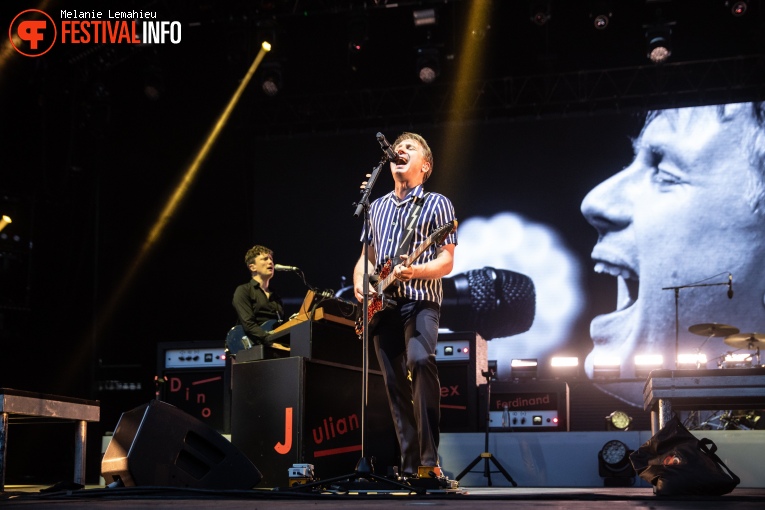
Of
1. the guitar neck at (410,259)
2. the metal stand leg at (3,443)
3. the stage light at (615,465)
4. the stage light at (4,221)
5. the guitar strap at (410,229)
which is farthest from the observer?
the stage light at (4,221)

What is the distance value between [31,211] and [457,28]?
4.81 meters

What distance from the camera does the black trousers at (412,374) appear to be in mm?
3953

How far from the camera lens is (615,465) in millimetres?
5637

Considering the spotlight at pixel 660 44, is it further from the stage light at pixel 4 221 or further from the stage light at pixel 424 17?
the stage light at pixel 4 221

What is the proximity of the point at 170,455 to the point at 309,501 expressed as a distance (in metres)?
0.88

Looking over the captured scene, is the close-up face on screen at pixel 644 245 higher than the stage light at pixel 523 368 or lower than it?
higher

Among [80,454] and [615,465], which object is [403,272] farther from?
[615,465]

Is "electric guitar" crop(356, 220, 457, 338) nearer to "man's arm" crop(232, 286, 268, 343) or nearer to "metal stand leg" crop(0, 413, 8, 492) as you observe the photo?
"metal stand leg" crop(0, 413, 8, 492)

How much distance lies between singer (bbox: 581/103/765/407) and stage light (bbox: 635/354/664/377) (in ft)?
0.23

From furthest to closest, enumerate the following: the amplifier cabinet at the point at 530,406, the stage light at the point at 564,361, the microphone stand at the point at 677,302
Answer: the stage light at the point at 564,361 < the microphone stand at the point at 677,302 < the amplifier cabinet at the point at 530,406

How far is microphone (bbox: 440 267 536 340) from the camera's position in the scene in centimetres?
931

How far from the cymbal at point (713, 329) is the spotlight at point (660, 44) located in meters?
2.80

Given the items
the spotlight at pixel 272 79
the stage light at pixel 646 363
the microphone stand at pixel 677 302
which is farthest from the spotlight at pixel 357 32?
the stage light at pixel 646 363

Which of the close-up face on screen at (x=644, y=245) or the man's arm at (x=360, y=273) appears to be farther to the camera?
the close-up face on screen at (x=644, y=245)
